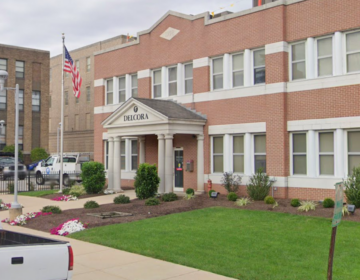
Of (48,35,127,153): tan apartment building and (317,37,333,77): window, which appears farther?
(48,35,127,153): tan apartment building

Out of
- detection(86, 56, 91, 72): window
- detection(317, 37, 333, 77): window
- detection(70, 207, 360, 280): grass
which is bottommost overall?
detection(70, 207, 360, 280): grass

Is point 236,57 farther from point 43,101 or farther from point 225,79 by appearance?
point 43,101

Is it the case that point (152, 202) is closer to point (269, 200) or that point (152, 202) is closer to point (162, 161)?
point (162, 161)

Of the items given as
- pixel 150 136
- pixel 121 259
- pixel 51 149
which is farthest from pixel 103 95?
pixel 51 149

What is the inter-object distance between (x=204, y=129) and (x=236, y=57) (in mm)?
3607

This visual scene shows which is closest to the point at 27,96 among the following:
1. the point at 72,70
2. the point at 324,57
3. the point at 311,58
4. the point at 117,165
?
the point at 72,70

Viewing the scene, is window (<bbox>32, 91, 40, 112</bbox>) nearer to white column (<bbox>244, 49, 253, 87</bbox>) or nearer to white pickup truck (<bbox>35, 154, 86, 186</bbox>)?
white pickup truck (<bbox>35, 154, 86, 186</bbox>)

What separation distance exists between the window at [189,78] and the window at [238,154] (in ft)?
12.3

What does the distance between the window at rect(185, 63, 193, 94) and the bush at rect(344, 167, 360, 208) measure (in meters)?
9.38

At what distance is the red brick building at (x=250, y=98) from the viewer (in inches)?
659

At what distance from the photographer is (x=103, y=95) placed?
26.8 metres

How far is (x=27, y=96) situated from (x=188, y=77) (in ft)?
115

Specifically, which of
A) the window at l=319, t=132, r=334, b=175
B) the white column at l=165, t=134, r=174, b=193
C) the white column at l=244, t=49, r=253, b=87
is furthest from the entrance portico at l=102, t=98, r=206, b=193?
the window at l=319, t=132, r=334, b=175

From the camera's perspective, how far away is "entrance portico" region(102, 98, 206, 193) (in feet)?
64.9
